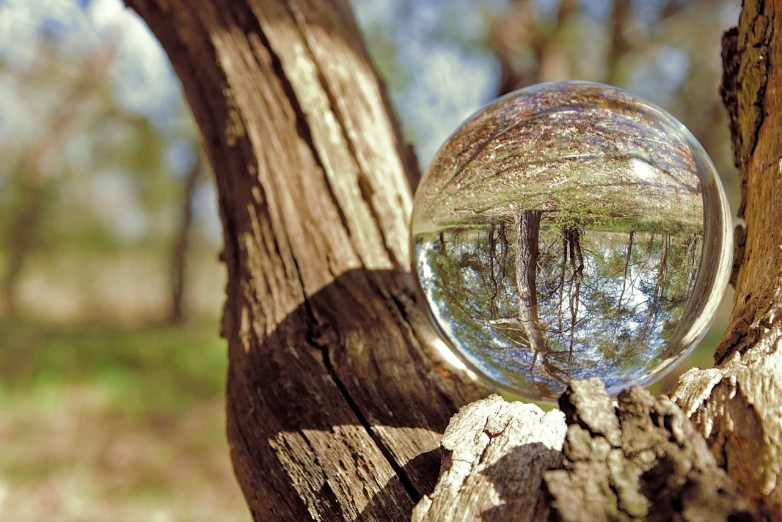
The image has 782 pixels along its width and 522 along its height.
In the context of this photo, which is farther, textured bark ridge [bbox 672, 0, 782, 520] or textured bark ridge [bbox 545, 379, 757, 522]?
textured bark ridge [bbox 672, 0, 782, 520]

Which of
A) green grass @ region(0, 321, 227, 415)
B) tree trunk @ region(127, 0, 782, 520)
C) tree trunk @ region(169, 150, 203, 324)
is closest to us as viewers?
tree trunk @ region(127, 0, 782, 520)

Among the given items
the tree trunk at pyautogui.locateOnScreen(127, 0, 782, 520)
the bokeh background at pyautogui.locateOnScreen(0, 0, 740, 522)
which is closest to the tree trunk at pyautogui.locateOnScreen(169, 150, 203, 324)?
the bokeh background at pyautogui.locateOnScreen(0, 0, 740, 522)

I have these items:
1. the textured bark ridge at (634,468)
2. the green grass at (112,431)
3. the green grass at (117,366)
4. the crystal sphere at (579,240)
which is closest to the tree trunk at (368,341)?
the textured bark ridge at (634,468)

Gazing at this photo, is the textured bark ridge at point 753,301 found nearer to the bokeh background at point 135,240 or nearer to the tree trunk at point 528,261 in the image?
the tree trunk at point 528,261

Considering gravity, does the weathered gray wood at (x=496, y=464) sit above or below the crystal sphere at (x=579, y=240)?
below

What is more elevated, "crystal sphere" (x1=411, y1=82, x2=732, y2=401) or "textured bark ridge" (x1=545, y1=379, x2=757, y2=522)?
"crystal sphere" (x1=411, y1=82, x2=732, y2=401)

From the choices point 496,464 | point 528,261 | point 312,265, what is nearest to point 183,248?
point 312,265

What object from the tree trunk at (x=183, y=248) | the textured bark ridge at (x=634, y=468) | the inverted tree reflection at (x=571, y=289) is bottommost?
the textured bark ridge at (x=634, y=468)

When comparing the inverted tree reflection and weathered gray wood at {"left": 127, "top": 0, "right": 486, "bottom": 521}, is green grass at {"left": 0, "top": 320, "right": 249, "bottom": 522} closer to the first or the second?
weathered gray wood at {"left": 127, "top": 0, "right": 486, "bottom": 521}

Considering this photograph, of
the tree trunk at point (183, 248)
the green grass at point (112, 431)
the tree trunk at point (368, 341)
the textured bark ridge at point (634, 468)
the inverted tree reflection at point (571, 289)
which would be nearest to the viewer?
the textured bark ridge at point (634, 468)

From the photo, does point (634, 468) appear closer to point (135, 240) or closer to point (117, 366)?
point (117, 366)
